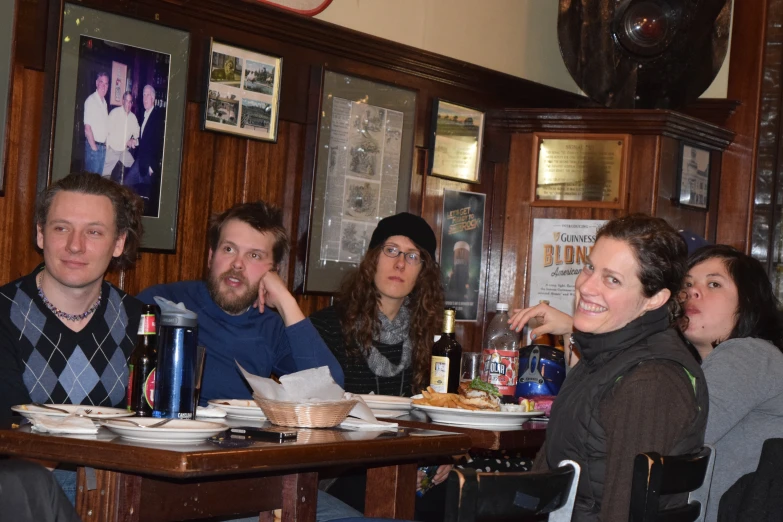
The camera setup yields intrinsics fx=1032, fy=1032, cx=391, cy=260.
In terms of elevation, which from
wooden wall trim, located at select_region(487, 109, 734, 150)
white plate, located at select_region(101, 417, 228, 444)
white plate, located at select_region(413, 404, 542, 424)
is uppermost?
wooden wall trim, located at select_region(487, 109, 734, 150)

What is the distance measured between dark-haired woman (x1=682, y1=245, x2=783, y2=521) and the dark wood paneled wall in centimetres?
159

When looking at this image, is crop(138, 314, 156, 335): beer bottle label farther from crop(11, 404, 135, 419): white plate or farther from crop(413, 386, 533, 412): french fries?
crop(413, 386, 533, 412): french fries

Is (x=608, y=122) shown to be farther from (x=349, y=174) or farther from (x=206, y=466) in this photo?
(x=206, y=466)

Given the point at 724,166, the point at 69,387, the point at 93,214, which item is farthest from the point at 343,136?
the point at 724,166

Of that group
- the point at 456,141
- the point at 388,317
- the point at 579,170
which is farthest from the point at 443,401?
the point at 579,170

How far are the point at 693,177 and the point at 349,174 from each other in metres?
1.81

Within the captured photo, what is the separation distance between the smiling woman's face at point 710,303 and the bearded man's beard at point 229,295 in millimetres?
1372

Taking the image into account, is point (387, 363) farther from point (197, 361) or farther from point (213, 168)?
point (197, 361)

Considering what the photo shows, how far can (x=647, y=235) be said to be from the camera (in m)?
2.38

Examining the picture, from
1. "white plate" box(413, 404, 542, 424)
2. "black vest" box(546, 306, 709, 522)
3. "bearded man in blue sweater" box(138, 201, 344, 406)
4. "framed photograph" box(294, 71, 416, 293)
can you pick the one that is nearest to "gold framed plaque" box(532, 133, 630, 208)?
"framed photograph" box(294, 71, 416, 293)

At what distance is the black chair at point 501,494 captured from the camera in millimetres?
1624

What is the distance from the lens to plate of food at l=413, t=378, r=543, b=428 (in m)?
2.86

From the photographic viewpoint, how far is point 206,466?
1.85 metres

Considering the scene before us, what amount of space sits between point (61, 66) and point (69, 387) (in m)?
1.11
